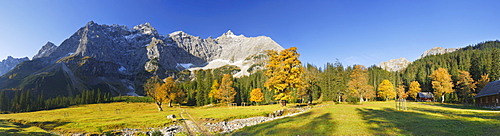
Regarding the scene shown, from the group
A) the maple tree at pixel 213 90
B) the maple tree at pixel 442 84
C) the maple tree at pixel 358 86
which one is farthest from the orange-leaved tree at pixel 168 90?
the maple tree at pixel 442 84

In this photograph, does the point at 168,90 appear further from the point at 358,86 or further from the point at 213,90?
the point at 358,86

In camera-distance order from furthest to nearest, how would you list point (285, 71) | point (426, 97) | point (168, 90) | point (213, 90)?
point (426, 97) → point (213, 90) → point (168, 90) → point (285, 71)

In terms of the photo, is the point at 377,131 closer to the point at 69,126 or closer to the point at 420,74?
the point at 69,126

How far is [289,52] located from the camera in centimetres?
3956

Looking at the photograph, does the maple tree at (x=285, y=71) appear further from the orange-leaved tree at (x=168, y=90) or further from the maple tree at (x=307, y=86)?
the orange-leaved tree at (x=168, y=90)

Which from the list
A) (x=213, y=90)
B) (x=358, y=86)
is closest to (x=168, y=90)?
(x=213, y=90)

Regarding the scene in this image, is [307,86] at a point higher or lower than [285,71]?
lower

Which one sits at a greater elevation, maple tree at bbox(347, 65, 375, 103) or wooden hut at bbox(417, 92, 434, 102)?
maple tree at bbox(347, 65, 375, 103)

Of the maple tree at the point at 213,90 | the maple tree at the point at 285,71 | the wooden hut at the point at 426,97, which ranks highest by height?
the maple tree at the point at 285,71

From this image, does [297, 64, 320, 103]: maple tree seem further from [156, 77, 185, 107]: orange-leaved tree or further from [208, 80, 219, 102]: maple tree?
[156, 77, 185, 107]: orange-leaved tree

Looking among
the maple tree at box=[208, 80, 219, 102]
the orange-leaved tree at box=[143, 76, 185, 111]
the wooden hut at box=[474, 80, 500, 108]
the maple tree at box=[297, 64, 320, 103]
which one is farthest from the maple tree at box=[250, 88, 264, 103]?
the wooden hut at box=[474, 80, 500, 108]

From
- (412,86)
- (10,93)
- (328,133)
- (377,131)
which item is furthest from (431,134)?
(10,93)

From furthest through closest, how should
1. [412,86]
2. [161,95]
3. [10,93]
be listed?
1. [10,93]
2. [412,86]
3. [161,95]

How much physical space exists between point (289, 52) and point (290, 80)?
16.6 feet
